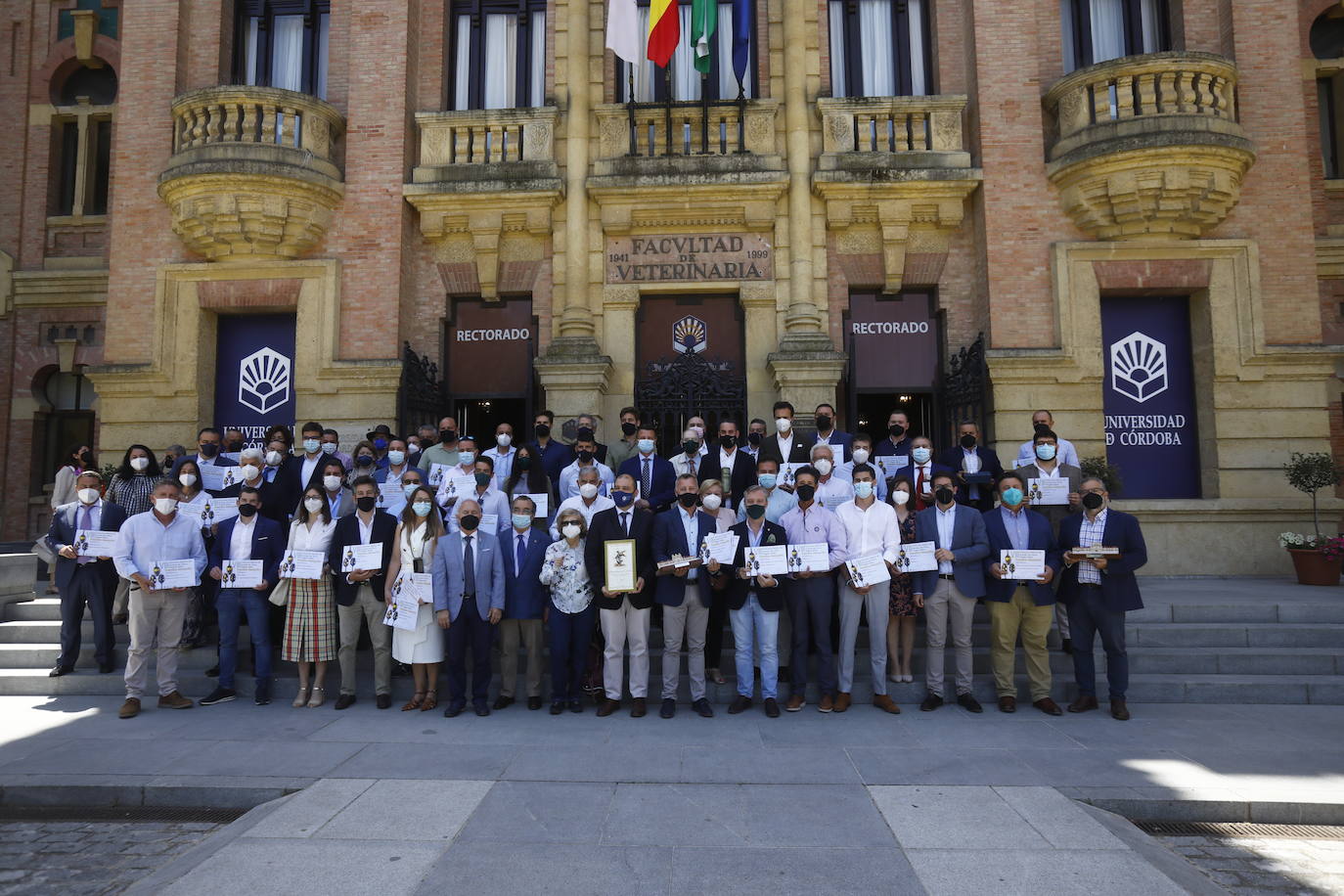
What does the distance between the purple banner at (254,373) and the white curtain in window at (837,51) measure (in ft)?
35.1

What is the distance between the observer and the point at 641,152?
13.6 m

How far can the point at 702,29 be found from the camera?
42.5 feet

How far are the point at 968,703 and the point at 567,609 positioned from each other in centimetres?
411

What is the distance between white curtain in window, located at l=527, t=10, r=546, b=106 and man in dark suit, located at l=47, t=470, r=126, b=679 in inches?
381

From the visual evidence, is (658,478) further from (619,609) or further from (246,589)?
(246,589)

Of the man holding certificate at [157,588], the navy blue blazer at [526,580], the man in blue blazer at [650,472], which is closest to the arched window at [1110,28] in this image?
the man in blue blazer at [650,472]

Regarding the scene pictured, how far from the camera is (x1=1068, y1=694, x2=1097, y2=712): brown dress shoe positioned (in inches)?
306

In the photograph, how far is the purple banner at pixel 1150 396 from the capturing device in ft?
42.5

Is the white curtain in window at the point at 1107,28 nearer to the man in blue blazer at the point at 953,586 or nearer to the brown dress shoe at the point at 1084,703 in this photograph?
the man in blue blazer at the point at 953,586

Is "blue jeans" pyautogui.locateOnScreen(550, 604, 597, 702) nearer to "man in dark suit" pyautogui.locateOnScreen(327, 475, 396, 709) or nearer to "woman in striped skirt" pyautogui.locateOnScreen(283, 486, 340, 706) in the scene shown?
"man in dark suit" pyautogui.locateOnScreen(327, 475, 396, 709)

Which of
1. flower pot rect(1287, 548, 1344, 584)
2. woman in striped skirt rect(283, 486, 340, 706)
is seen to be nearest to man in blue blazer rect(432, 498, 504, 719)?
woman in striped skirt rect(283, 486, 340, 706)

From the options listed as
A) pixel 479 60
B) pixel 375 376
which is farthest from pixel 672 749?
pixel 479 60

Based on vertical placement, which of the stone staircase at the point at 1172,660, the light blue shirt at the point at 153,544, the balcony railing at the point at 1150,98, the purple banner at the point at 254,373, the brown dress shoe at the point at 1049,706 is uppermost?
the balcony railing at the point at 1150,98

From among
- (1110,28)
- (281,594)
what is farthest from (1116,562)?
(1110,28)
